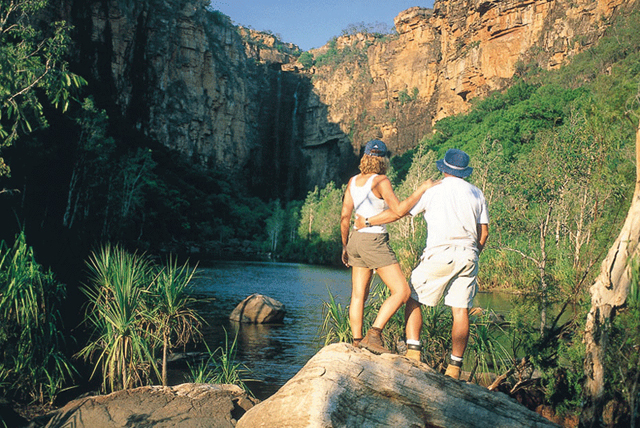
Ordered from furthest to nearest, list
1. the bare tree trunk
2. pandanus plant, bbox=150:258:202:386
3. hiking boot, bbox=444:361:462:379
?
1. pandanus plant, bbox=150:258:202:386
2. hiking boot, bbox=444:361:462:379
3. the bare tree trunk

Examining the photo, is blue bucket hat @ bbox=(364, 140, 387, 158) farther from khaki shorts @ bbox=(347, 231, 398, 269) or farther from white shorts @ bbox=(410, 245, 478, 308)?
white shorts @ bbox=(410, 245, 478, 308)

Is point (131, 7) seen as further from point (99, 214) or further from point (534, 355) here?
point (534, 355)

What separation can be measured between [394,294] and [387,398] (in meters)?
0.90

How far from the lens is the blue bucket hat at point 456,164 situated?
4281 millimetres

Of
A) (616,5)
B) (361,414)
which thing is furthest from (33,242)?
(616,5)

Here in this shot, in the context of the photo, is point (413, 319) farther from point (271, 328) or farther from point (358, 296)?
point (271, 328)

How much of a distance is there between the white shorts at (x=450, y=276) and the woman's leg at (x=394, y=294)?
0.49ft

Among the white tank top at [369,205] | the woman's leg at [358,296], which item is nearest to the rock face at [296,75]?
the white tank top at [369,205]

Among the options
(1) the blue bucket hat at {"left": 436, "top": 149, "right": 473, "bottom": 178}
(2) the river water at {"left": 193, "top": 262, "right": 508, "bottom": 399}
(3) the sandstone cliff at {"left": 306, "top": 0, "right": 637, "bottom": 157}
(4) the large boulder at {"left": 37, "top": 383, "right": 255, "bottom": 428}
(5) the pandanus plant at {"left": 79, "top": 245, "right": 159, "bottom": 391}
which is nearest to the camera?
(1) the blue bucket hat at {"left": 436, "top": 149, "right": 473, "bottom": 178}

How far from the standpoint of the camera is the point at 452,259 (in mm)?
4055

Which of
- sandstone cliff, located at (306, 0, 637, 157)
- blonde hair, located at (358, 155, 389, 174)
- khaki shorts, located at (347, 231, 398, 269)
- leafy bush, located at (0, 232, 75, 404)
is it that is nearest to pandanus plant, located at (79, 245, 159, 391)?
leafy bush, located at (0, 232, 75, 404)

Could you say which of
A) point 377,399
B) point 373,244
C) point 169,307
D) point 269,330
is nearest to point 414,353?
point 377,399

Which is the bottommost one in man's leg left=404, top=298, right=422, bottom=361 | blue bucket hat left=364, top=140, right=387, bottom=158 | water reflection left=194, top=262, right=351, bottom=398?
water reflection left=194, top=262, right=351, bottom=398

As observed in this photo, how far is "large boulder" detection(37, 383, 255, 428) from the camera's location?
4762mm
